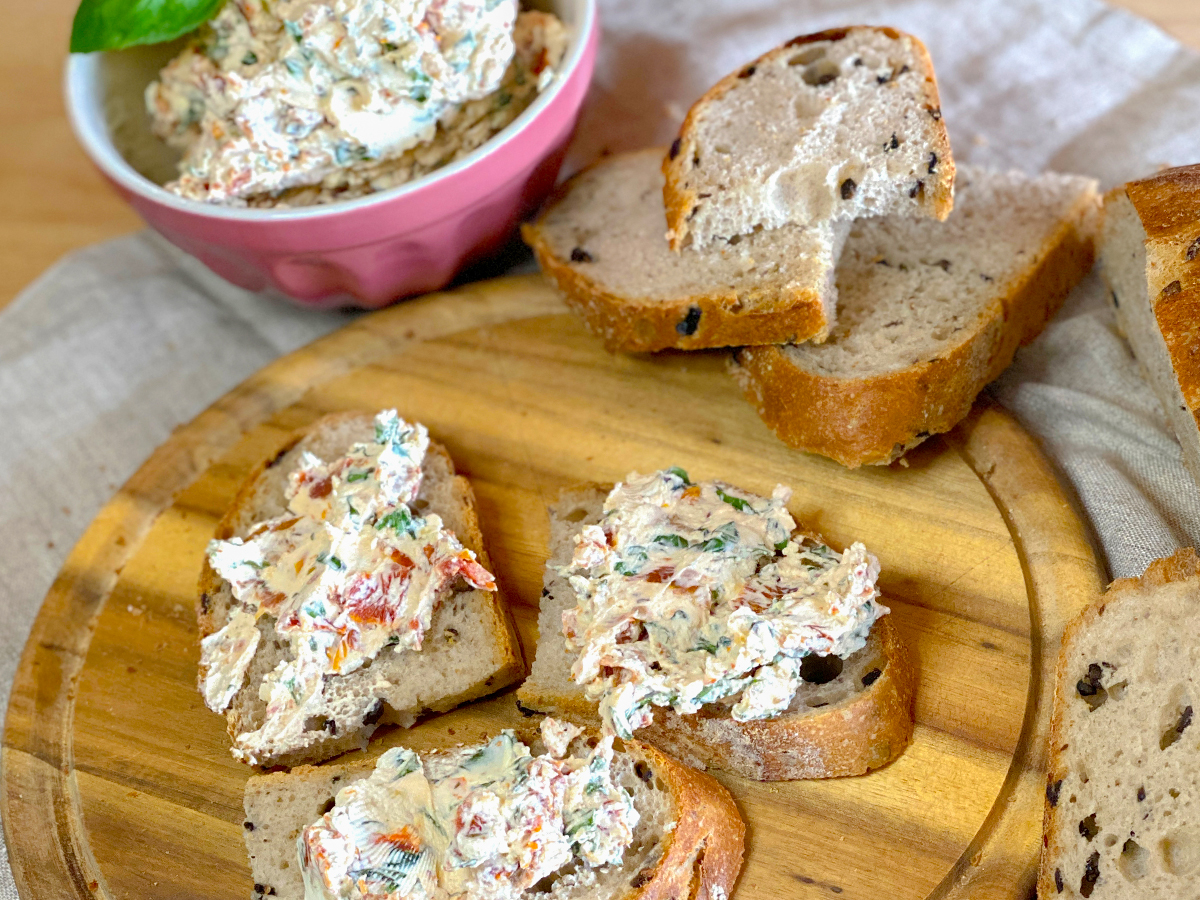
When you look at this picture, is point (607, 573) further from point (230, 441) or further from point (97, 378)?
point (97, 378)

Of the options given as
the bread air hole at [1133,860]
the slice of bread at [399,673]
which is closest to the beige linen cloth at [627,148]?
the slice of bread at [399,673]

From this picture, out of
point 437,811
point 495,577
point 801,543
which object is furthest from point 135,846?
point 801,543

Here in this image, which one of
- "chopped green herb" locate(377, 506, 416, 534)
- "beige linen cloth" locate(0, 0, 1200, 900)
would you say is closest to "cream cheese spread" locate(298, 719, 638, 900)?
"chopped green herb" locate(377, 506, 416, 534)

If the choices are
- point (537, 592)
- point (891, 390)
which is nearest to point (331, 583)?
point (537, 592)

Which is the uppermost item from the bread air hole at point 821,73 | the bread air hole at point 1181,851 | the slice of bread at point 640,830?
the bread air hole at point 821,73

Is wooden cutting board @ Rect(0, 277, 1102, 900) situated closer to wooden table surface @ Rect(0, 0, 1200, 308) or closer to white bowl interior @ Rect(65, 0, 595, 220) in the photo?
white bowl interior @ Rect(65, 0, 595, 220)

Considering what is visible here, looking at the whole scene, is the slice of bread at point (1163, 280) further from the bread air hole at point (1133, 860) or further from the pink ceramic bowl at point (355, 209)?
the pink ceramic bowl at point (355, 209)

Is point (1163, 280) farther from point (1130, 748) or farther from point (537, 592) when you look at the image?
point (537, 592)
